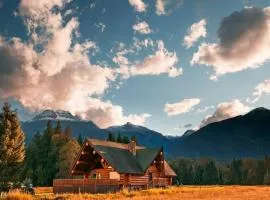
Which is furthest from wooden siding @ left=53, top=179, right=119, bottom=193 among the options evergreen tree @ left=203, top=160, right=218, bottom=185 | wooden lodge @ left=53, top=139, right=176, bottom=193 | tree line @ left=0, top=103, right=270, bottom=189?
evergreen tree @ left=203, top=160, right=218, bottom=185

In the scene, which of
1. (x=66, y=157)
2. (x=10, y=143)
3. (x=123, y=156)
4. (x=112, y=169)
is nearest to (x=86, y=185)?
(x=112, y=169)

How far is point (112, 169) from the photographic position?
57.4 meters

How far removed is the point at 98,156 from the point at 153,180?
463 inches

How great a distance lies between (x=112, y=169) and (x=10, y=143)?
14712 millimetres

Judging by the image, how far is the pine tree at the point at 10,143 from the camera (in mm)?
49594

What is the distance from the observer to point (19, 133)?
167 ft

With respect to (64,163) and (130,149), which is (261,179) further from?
(130,149)

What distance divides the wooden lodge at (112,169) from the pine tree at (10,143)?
5.84 meters

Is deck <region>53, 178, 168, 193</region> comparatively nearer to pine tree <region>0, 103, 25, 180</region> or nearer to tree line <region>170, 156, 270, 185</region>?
pine tree <region>0, 103, 25, 180</region>

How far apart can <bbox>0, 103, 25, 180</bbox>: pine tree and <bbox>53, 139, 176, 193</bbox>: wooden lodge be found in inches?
230

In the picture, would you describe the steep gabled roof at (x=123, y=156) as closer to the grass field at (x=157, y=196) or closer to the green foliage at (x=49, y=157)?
the grass field at (x=157, y=196)

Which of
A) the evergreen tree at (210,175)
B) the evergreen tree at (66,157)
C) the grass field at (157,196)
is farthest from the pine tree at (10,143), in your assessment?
the evergreen tree at (210,175)

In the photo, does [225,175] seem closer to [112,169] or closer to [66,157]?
[66,157]

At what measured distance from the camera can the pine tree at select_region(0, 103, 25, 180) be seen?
4959 cm
